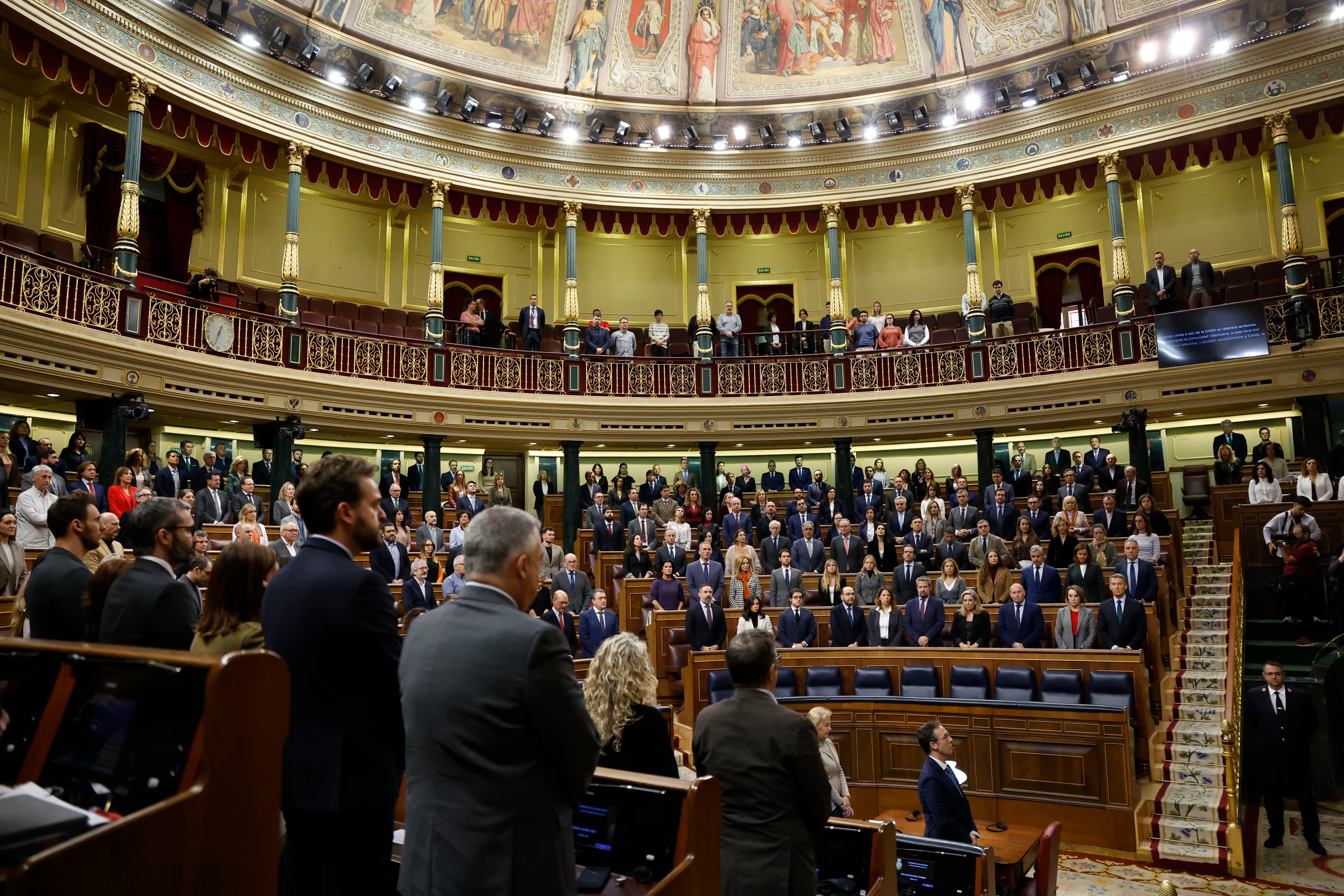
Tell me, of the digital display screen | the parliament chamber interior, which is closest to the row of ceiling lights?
the parliament chamber interior

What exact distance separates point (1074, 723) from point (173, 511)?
6.10 meters

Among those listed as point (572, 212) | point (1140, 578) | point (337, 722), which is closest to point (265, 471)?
point (572, 212)

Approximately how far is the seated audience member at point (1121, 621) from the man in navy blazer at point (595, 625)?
4.14 m

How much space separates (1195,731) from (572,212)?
11.8 m

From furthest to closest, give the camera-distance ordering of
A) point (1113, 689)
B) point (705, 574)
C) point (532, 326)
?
point (532, 326) → point (705, 574) → point (1113, 689)

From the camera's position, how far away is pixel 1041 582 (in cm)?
837

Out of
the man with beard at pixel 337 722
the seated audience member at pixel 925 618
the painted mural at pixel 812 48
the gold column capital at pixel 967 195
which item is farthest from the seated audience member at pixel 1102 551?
the painted mural at pixel 812 48

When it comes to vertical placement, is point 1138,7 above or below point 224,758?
above

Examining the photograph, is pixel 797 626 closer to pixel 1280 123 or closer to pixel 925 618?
pixel 925 618

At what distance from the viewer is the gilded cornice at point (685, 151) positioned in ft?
38.5

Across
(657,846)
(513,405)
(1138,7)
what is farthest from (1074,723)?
(1138,7)

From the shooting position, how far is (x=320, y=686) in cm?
184

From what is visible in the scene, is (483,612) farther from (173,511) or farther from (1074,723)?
(1074,723)

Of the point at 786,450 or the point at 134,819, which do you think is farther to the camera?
the point at 786,450
